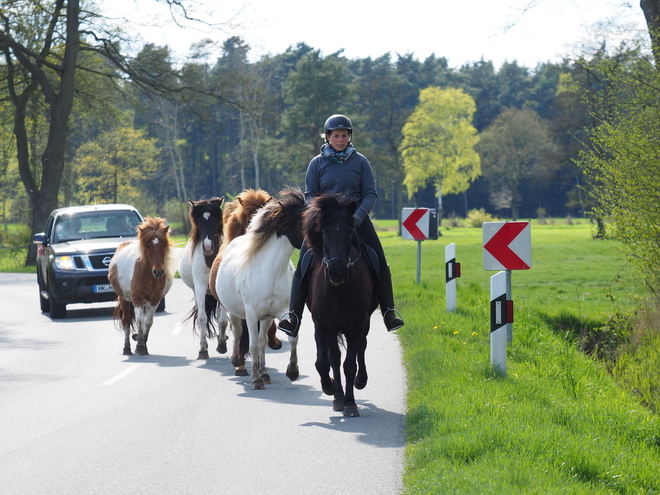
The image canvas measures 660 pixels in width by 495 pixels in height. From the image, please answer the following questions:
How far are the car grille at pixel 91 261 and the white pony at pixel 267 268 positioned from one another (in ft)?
25.5

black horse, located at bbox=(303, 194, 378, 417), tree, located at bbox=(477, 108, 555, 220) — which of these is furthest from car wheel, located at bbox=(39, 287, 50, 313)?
tree, located at bbox=(477, 108, 555, 220)

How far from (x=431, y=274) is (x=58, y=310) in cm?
1297

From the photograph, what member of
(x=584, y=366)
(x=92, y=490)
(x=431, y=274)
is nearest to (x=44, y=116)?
(x=431, y=274)

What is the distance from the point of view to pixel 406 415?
24.8 ft

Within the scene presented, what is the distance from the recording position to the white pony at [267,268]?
8.91 meters

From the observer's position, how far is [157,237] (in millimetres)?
12125

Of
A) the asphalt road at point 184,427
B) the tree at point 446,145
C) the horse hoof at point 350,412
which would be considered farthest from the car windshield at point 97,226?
the tree at point 446,145

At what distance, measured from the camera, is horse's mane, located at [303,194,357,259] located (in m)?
7.27

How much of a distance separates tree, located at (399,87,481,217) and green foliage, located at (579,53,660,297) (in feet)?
220

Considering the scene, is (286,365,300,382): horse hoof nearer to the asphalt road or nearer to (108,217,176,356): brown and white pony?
the asphalt road

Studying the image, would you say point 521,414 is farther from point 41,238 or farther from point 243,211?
point 41,238

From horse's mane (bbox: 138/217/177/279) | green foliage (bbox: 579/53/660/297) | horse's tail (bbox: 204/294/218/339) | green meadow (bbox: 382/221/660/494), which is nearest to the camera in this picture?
green meadow (bbox: 382/221/660/494)

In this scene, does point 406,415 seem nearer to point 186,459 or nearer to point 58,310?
point 186,459

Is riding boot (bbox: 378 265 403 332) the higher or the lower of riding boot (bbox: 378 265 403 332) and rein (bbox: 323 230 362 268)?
the lower
